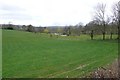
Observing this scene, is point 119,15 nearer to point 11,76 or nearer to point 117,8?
point 117,8

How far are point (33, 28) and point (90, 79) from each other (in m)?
96.4

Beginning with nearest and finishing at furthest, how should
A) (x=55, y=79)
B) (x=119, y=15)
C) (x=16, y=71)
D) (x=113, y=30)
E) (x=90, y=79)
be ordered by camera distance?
(x=90, y=79) < (x=55, y=79) < (x=16, y=71) < (x=119, y=15) < (x=113, y=30)

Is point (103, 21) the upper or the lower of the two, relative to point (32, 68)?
upper

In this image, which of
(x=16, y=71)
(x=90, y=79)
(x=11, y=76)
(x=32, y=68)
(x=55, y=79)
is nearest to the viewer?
(x=90, y=79)

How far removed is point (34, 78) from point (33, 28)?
93493mm

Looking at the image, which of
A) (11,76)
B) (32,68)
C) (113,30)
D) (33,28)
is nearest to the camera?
(11,76)

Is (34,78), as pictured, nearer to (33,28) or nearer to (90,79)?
(90,79)

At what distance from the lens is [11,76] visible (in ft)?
52.1

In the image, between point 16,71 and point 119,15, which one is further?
point 119,15

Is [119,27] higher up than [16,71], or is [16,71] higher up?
[119,27]

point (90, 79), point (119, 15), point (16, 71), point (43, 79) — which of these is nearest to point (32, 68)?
point (16, 71)

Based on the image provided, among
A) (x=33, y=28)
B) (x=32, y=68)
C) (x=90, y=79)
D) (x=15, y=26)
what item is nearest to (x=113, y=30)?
(x=33, y=28)

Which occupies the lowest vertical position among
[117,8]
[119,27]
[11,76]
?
[11,76]

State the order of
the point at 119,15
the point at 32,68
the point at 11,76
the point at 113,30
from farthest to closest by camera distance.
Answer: the point at 113,30
the point at 119,15
the point at 32,68
the point at 11,76
